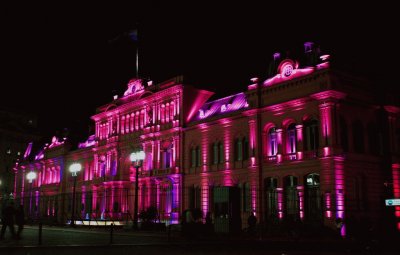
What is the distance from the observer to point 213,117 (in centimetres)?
4856

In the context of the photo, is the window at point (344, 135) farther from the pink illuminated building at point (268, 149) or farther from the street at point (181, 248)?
the street at point (181, 248)

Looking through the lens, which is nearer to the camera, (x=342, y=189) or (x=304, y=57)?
(x=342, y=189)

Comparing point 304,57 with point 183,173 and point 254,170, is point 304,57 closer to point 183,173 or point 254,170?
point 254,170

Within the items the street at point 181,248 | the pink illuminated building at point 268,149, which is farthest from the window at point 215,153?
the street at point 181,248

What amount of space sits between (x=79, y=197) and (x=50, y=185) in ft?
35.8

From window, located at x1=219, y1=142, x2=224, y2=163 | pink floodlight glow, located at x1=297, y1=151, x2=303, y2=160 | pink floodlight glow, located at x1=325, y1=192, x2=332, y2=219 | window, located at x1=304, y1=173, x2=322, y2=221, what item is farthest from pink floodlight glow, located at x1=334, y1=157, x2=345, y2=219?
window, located at x1=219, y1=142, x2=224, y2=163

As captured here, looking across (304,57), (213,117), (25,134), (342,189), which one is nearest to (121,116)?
(213,117)

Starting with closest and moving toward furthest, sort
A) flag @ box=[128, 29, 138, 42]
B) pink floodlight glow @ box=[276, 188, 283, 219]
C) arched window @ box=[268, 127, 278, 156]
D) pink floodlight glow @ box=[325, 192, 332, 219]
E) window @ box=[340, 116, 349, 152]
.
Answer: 1. pink floodlight glow @ box=[325, 192, 332, 219]
2. window @ box=[340, 116, 349, 152]
3. pink floodlight glow @ box=[276, 188, 283, 219]
4. arched window @ box=[268, 127, 278, 156]
5. flag @ box=[128, 29, 138, 42]

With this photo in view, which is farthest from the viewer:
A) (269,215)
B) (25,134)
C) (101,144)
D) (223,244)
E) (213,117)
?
(25,134)

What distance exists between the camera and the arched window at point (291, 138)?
40.5m

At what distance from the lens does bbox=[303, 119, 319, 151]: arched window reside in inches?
1515

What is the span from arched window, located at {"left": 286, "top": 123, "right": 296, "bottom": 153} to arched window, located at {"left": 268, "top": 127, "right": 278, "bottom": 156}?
1.18m

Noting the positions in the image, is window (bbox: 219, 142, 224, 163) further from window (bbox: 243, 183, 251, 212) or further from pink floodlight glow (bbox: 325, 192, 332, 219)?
pink floodlight glow (bbox: 325, 192, 332, 219)

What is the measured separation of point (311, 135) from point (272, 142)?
4.28 m
